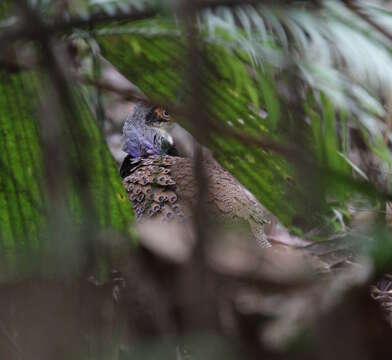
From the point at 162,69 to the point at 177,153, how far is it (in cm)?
71

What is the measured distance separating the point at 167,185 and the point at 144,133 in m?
0.51

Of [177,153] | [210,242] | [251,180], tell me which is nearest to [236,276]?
[210,242]

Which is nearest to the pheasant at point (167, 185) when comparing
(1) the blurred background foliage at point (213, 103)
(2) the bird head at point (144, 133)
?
(2) the bird head at point (144, 133)

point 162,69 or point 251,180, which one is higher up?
point 162,69

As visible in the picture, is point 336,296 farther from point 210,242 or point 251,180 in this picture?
point 251,180

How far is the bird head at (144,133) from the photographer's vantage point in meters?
1.91

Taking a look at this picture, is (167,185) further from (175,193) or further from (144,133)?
(144,133)

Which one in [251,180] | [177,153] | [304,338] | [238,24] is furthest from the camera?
[177,153]

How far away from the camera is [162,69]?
3.41 ft

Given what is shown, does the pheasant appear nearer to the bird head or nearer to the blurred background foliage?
the bird head

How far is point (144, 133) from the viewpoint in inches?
76.6

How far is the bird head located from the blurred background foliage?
30.5 inches

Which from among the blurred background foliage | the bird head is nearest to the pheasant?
the bird head

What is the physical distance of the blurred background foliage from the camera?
0.37 meters
